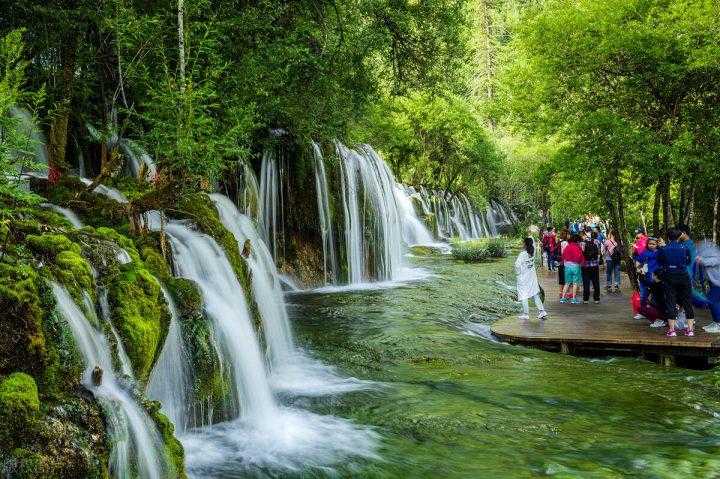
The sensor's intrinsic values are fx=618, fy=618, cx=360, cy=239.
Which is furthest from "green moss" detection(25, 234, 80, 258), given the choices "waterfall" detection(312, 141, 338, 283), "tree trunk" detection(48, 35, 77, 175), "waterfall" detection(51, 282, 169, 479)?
"waterfall" detection(312, 141, 338, 283)

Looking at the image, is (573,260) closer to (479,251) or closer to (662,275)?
(662,275)

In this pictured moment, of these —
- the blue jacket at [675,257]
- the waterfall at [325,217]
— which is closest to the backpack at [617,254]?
the blue jacket at [675,257]

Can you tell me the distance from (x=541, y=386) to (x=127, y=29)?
7.73 m

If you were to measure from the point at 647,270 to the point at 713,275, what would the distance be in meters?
1.19

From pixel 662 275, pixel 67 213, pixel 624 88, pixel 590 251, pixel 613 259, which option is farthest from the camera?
pixel 613 259

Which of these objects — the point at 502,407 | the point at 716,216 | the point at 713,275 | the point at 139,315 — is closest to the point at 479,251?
the point at 716,216

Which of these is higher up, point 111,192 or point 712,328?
point 111,192

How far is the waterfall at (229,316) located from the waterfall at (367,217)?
10618 millimetres

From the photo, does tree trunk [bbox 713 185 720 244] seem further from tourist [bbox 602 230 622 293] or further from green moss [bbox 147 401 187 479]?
green moss [bbox 147 401 187 479]

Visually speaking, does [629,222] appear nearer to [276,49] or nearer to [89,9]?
[276,49]

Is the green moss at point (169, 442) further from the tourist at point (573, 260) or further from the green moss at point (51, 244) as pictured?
the tourist at point (573, 260)

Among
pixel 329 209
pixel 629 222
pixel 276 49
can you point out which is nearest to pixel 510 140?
pixel 629 222

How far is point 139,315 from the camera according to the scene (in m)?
5.94

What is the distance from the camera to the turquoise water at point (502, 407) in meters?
6.46
